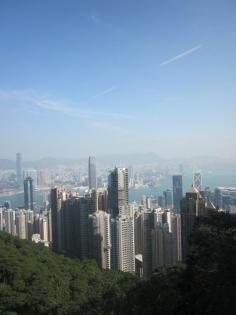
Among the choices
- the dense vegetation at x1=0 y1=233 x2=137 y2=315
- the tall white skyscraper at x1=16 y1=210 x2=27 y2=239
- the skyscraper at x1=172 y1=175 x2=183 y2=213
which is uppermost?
the skyscraper at x1=172 y1=175 x2=183 y2=213

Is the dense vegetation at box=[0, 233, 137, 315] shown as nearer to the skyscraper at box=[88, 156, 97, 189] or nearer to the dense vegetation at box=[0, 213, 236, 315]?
the dense vegetation at box=[0, 213, 236, 315]

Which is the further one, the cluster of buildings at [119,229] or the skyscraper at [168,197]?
the skyscraper at [168,197]

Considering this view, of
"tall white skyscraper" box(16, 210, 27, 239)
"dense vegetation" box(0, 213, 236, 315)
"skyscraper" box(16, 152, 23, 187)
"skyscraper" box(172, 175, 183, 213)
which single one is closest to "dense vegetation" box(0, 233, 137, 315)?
"dense vegetation" box(0, 213, 236, 315)

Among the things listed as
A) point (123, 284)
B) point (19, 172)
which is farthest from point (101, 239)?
point (19, 172)

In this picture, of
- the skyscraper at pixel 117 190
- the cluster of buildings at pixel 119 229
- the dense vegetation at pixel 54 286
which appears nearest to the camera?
the dense vegetation at pixel 54 286

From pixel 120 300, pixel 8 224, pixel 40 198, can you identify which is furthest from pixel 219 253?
pixel 40 198

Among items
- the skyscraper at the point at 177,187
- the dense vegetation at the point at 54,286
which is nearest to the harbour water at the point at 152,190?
the skyscraper at the point at 177,187

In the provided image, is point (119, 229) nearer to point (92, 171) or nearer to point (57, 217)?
point (57, 217)

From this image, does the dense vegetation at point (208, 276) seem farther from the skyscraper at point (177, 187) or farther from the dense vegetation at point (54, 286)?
the skyscraper at point (177, 187)

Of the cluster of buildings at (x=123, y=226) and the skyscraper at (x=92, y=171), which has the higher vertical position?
the skyscraper at (x=92, y=171)
